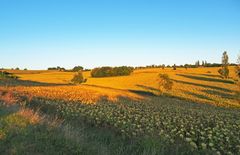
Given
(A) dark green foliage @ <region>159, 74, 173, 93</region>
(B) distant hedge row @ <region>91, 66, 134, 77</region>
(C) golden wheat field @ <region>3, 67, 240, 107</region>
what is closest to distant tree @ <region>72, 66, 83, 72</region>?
(B) distant hedge row @ <region>91, 66, 134, 77</region>

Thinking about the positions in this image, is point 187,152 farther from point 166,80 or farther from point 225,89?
point 225,89

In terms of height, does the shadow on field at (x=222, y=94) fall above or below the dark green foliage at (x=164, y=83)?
below

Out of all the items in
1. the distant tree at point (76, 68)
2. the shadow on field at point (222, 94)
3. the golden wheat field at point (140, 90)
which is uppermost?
the distant tree at point (76, 68)

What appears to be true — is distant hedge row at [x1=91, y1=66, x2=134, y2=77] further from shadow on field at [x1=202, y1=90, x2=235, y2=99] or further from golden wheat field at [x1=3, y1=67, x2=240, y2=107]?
shadow on field at [x1=202, y1=90, x2=235, y2=99]

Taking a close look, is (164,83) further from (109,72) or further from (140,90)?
(109,72)

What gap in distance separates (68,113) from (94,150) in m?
8.64

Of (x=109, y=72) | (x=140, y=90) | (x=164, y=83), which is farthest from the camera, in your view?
(x=109, y=72)

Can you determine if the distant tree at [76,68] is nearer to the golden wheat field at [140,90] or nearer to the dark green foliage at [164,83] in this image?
the golden wheat field at [140,90]

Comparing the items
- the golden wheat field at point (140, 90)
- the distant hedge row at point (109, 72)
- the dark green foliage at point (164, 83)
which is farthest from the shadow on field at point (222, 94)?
the distant hedge row at point (109, 72)

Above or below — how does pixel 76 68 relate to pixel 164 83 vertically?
above

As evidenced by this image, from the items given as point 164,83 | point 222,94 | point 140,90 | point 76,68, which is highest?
point 76,68

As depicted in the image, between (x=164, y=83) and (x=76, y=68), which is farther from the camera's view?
(x=76, y=68)

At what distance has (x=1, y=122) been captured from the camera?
809cm

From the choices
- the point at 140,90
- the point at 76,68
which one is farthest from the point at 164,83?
the point at 76,68
